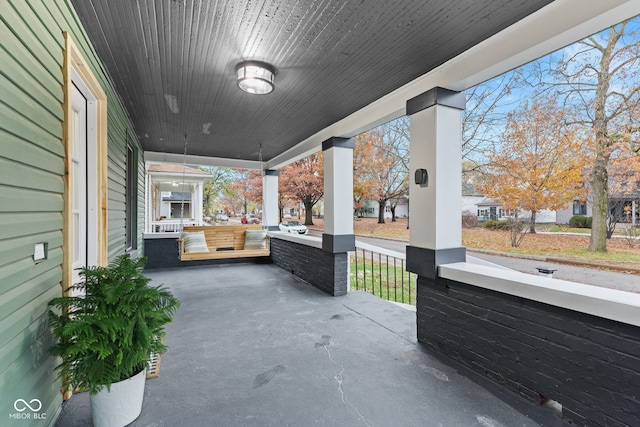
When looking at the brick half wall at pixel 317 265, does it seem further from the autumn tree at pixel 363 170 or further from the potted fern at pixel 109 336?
the potted fern at pixel 109 336

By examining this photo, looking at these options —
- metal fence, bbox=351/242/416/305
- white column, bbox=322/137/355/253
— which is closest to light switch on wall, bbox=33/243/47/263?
metal fence, bbox=351/242/416/305

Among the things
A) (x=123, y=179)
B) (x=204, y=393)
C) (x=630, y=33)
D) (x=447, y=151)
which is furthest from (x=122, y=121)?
(x=630, y=33)

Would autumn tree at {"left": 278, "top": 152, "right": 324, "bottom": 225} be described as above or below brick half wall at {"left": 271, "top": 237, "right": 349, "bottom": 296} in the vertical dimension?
above

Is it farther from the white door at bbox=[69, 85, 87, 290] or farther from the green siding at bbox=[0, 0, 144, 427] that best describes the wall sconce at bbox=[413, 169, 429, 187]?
the white door at bbox=[69, 85, 87, 290]

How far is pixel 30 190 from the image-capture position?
1.53 m

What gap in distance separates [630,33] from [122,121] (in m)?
5.22

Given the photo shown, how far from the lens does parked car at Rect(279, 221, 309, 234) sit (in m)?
8.77

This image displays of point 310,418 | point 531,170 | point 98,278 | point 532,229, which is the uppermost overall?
point 531,170

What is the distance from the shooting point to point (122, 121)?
4.06 m

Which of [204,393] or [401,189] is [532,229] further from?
[204,393]

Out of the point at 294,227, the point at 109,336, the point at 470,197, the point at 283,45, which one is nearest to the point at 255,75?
the point at 283,45

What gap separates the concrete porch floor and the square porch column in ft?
2.86

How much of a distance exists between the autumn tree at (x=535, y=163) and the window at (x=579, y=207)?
0.08 m

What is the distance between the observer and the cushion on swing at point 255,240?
21.6 feet
